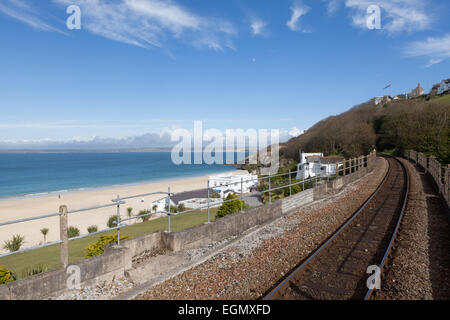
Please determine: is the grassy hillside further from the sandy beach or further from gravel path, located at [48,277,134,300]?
the sandy beach

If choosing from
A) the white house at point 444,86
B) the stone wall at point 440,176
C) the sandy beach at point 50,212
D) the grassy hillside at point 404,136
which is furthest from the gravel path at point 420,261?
the white house at point 444,86

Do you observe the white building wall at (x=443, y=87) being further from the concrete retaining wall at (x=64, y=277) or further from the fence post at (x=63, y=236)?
the fence post at (x=63, y=236)

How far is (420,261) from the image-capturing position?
5750 mm

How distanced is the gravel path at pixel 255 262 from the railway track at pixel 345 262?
1.02ft

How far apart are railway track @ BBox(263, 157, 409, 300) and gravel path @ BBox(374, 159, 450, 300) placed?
9.4 inches

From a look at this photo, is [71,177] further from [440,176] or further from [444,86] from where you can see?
[444,86]

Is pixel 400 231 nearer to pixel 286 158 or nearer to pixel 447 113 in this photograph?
pixel 447 113

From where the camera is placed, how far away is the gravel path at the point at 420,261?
4.53 meters

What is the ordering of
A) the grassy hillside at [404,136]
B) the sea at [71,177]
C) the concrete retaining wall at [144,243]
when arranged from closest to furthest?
the concrete retaining wall at [144,243], the grassy hillside at [404,136], the sea at [71,177]

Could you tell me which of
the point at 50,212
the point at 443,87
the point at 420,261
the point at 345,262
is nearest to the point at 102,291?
the point at 345,262

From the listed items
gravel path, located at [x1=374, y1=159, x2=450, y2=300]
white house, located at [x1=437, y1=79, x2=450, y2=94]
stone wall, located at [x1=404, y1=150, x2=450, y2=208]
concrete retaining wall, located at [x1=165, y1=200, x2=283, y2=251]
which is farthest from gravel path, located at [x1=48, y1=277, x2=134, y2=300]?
white house, located at [x1=437, y1=79, x2=450, y2=94]

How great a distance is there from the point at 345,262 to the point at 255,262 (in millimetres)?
1850
